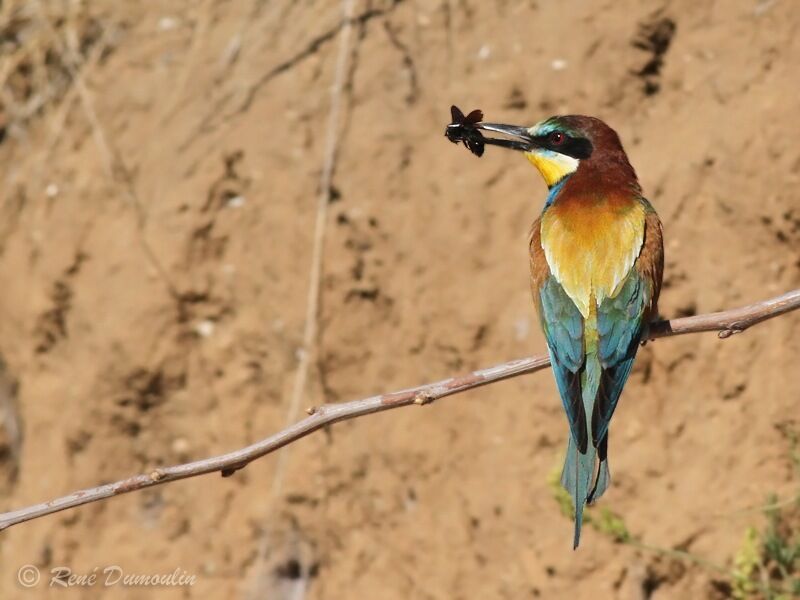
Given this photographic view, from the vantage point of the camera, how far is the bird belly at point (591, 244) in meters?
2.19

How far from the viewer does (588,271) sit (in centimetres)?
221

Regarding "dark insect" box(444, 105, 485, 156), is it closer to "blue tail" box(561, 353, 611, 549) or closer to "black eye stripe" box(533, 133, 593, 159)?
"black eye stripe" box(533, 133, 593, 159)

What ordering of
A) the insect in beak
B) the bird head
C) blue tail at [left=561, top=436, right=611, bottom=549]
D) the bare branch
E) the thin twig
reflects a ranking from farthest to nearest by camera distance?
1. the thin twig
2. the bird head
3. the insect in beak
4. blue tail at [left=561, top=436, right=611, bottom=549]
5. the bare branch

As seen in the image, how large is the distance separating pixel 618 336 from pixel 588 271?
162mm

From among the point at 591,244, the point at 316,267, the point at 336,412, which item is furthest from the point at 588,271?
the point at 316,267

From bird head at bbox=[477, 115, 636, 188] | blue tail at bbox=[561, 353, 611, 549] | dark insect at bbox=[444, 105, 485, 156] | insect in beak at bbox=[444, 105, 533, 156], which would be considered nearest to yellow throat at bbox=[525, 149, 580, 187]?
bird head at bbox=[477, 115, 636, 188]

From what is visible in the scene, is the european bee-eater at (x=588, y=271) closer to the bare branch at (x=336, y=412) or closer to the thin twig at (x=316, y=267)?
the bare branch at (x=336, y=412)

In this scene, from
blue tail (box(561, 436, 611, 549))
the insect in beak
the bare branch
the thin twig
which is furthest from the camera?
the thin twig

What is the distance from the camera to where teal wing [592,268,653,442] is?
2.02 metres

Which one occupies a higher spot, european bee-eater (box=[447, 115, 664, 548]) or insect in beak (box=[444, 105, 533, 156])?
insect in beak (box=[444, 105, 533, 156])

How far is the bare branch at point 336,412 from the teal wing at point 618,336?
22cm

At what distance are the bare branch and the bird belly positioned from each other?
0.35 m

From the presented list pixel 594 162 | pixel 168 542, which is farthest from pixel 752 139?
pixel 168 542

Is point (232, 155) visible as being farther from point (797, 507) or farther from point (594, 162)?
point (797, 507)
